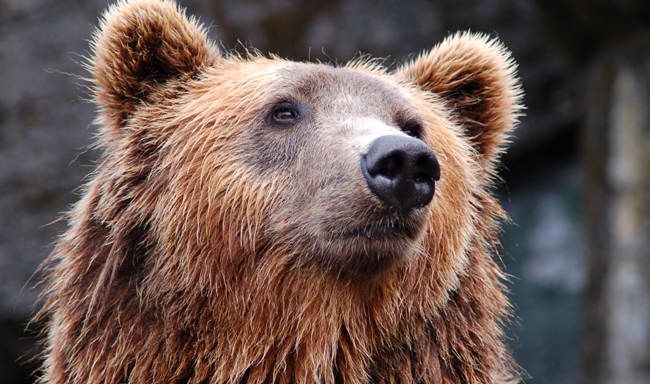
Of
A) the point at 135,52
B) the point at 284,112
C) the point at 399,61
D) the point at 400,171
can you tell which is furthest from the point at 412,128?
the point at 399,61

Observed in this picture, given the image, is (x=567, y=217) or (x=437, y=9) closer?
(x=437, y=9)

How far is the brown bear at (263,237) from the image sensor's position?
3176 mm

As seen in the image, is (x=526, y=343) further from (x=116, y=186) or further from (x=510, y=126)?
(x=116, y=186)

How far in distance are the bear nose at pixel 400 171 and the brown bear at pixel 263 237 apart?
0.01 meters

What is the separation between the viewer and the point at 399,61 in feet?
25.1

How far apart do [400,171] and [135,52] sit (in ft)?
6.18

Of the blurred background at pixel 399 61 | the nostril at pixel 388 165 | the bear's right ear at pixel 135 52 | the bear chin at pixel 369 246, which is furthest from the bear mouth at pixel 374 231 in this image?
the blurred background at pixel 399 61

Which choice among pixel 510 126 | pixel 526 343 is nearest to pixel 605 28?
pixel 510 126

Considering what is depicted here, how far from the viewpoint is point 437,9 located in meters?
9.70

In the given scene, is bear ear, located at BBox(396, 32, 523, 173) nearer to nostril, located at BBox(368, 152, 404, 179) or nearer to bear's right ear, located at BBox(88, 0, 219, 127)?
nostril, located at BBox(368, 152, 404, 179)

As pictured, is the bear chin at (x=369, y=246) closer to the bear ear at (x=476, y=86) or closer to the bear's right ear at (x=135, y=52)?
the bear ear at (x=476, y=86)

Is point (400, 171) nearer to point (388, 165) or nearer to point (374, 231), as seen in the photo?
point (388, 165)

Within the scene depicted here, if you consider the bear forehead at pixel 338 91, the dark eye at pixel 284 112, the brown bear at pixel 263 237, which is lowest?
the brown bear at pixel 263 237

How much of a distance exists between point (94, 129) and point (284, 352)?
6.32 m
